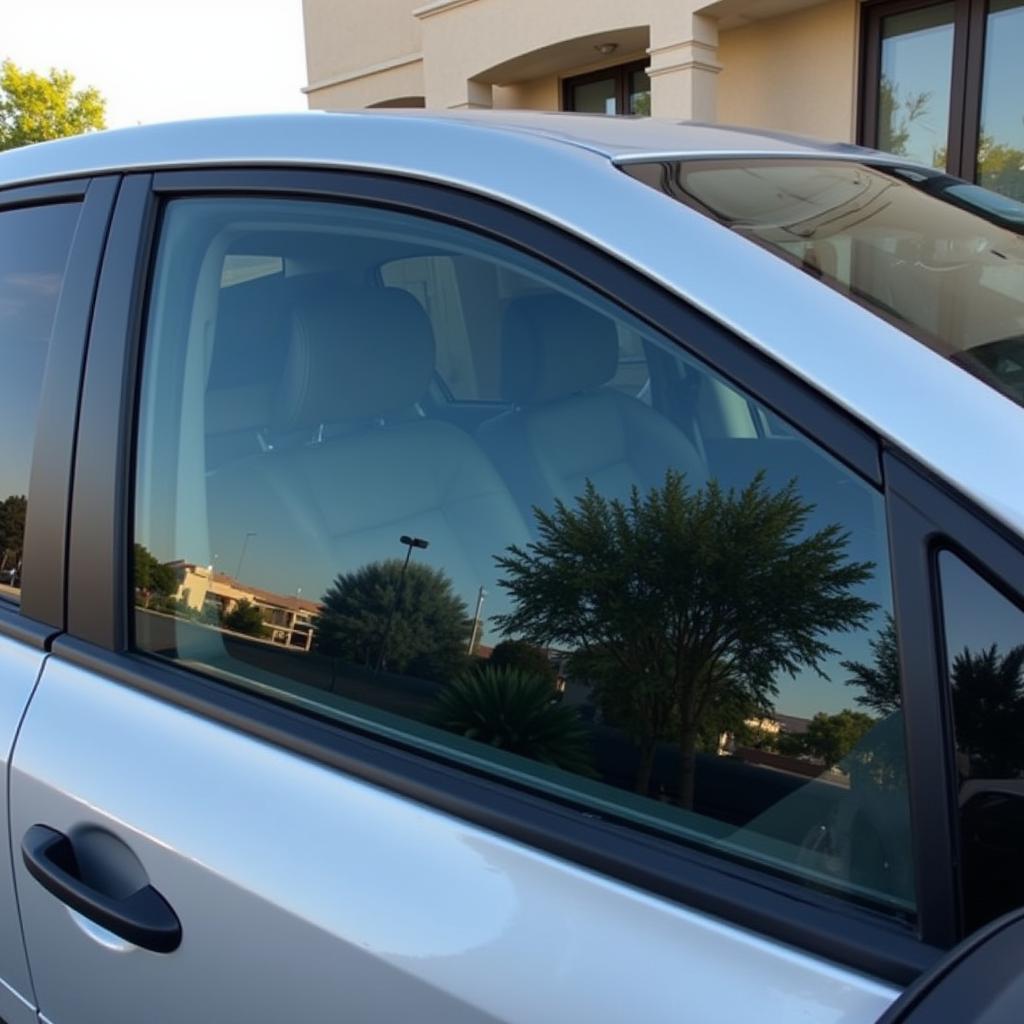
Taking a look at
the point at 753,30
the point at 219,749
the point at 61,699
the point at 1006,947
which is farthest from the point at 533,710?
the point at 753,30

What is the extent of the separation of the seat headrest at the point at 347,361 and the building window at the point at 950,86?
19.5 feet

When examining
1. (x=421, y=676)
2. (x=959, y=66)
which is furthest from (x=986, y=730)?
(x=959, y=66)

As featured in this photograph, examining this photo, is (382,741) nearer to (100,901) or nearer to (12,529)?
(100,901)

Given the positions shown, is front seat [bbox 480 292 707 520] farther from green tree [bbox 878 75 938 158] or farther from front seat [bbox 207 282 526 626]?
green tree [bbox 878 75 938 158]

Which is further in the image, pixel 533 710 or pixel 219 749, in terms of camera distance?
pixel 219 749

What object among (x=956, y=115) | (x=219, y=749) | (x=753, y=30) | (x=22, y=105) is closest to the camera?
(x=219, y=749)

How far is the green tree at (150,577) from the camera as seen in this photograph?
1.41 m

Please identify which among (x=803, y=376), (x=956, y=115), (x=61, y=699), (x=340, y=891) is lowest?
(x=340, y=891)

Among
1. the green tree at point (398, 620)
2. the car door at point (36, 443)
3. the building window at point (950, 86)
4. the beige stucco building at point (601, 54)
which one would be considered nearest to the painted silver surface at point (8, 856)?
the car door at point (36, 443)

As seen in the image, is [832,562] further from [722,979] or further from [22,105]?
[22,105]

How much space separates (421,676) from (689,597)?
35 centimetres

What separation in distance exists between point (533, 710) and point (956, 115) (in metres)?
6.60

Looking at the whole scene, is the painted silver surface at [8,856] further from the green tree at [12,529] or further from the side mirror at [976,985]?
the side mirror at [976,985]

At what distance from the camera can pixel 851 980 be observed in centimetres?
80
